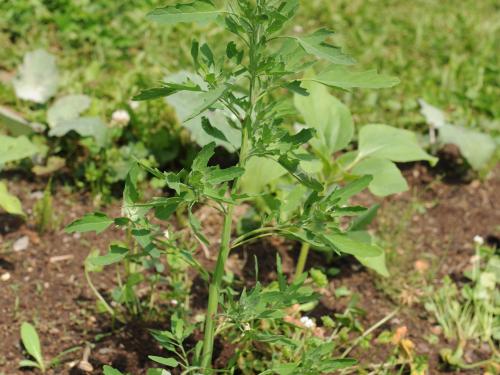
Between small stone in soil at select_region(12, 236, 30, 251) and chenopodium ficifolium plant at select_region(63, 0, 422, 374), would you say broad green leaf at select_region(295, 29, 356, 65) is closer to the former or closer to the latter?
chenopodium ficifolium plant at select_region(63, 0, 422, 374)

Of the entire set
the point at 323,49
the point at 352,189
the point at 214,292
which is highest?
the point at 323,49

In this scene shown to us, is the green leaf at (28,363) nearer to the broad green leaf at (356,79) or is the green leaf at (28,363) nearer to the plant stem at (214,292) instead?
the plant stem at (214,292)

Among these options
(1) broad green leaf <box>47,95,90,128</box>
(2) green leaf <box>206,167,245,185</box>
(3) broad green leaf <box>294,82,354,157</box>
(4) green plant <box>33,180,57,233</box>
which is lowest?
(4) green plant <box>33,180,57,233</box>

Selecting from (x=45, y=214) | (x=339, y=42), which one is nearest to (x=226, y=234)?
(x=45, y=214)

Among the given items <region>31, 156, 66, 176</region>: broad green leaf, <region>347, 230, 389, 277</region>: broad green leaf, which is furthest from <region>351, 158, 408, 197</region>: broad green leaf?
<region>31, 156, 66, 176</region>: broad green leaf

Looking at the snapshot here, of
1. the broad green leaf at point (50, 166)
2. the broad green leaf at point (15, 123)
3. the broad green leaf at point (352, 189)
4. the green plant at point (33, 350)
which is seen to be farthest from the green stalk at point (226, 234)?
the broad green leaf at point (15, 123)

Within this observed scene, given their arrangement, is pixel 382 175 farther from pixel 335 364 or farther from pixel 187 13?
pixel 187 13

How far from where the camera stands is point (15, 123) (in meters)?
3.07

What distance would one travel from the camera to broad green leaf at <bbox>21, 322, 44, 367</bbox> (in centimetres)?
229

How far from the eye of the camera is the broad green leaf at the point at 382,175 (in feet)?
8.25

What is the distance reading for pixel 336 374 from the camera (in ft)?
7.84

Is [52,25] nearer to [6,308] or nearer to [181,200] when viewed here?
[6,308]

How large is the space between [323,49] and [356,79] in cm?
11

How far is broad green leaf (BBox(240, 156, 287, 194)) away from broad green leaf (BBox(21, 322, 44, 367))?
86cm
